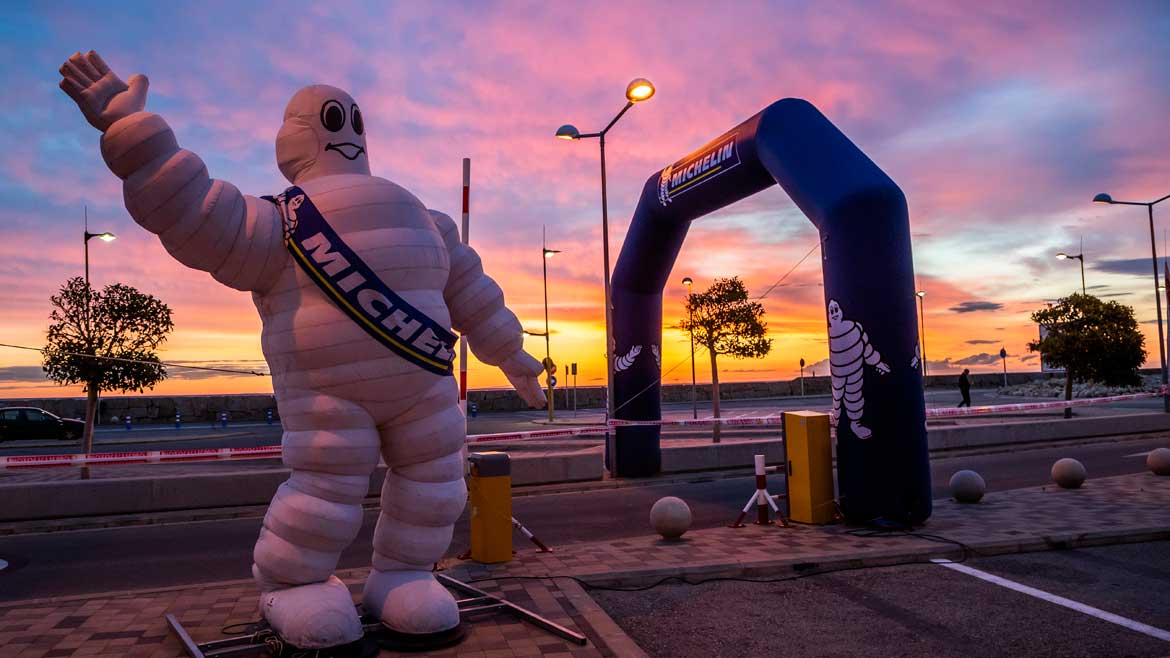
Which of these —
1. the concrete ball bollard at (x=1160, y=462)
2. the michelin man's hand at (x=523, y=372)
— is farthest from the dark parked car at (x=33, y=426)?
the concrete ball bollard at (x=1160, y=462)

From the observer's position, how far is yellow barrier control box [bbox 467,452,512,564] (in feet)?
25.3

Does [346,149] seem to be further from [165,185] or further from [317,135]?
[165,185]

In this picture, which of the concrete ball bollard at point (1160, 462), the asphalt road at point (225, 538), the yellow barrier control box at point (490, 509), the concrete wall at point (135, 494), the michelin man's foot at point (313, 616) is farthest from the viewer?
the concrete ball bollard at point (1160, 462)

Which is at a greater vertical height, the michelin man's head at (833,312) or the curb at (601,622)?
the michelin man's head at (833,312)

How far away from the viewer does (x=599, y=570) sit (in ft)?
23.2

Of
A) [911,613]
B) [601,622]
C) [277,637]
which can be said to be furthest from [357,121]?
[911,613]

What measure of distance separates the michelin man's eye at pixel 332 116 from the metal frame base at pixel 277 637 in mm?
3241

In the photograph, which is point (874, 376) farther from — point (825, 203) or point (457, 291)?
point (457, 291)

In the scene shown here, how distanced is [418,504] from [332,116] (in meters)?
2.63

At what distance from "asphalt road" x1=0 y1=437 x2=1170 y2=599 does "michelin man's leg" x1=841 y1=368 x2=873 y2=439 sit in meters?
2.23

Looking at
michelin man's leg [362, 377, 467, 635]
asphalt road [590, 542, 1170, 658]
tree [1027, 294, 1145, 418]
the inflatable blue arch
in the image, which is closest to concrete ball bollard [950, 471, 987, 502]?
the inflatable blue arch

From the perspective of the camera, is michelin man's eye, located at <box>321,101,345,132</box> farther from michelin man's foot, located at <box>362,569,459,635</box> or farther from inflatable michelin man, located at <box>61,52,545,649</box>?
michelin man's foot, located at <box>362,569,459,635</box>

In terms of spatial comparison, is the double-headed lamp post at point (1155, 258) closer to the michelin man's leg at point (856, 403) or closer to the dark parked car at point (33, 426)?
the michelin man's leg at point (856, 403)

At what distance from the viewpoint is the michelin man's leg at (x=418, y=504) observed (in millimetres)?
5133
